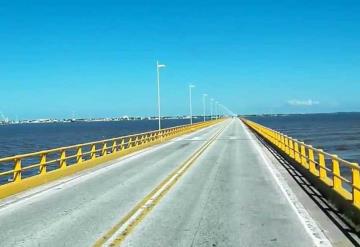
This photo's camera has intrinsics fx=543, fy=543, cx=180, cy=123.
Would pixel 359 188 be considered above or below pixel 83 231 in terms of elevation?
above

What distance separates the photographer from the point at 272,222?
33.8 ft

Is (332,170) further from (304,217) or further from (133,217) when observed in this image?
(133,217)

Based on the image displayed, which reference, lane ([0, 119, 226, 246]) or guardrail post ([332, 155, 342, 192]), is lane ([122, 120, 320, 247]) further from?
guardrail post ([332, 155, 342, 192])

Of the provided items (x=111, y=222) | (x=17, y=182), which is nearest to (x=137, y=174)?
(x=17, y=182)

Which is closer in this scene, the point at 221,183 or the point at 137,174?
the point at 221,183

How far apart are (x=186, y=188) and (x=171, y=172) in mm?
5041

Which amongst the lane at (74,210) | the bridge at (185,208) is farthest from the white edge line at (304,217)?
the lane at (74,210)

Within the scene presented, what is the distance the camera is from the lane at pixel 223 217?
28.6 ft

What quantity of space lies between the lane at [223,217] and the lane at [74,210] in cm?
87

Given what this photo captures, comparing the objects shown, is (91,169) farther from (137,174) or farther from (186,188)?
(186,188)

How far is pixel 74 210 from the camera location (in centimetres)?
1196

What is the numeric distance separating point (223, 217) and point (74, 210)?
11.1 feet

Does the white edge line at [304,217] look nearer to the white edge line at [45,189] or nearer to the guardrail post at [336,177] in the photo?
the guardrail post at [336,177]

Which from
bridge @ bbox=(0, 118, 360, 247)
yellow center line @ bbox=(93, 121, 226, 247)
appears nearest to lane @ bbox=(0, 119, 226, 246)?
bridge @ bbox=(0, 118, 360, 247)
